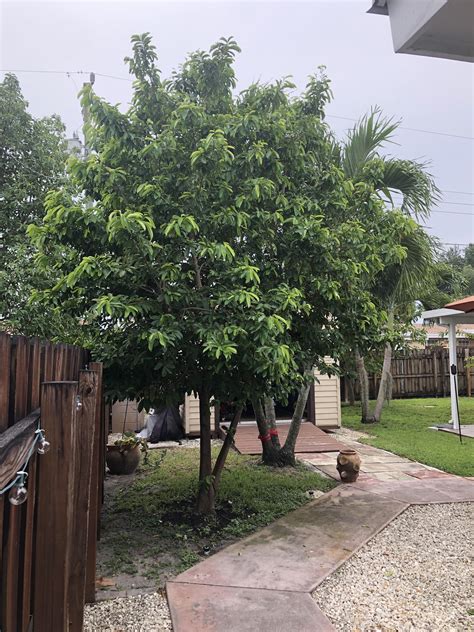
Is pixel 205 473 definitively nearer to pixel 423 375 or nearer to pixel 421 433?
pixel 421 433

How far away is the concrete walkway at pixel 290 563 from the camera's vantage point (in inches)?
107

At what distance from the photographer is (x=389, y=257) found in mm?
4469

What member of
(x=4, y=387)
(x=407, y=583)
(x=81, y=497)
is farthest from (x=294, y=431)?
(x=4, y=387)

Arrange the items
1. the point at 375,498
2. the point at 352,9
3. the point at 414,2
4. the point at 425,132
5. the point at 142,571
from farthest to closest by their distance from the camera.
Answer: the point at 425,132 < the point at 375,498 < the point at 352,9 < the point at 142,571 < the point at 414,2

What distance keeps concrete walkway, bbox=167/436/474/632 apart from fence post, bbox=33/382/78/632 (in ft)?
3.71

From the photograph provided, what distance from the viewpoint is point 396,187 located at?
7.63m

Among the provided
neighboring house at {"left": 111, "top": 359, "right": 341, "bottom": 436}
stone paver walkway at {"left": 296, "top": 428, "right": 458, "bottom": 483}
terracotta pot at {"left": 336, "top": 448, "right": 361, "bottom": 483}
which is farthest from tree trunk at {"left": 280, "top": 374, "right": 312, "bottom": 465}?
neighboring house at {"left": 111, "top": 359, "right": 341, "bottom": 436}

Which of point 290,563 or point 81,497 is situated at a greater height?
point 81,497

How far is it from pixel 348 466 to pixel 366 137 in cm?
449

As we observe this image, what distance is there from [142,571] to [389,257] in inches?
132

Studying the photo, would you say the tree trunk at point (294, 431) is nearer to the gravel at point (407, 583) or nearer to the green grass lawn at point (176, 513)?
the green grass lawn at point (176, 513)

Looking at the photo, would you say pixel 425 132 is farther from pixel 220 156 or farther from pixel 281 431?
pixel 220 156

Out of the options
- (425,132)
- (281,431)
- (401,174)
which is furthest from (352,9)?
(425,132)

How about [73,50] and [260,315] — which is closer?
[260,315]
